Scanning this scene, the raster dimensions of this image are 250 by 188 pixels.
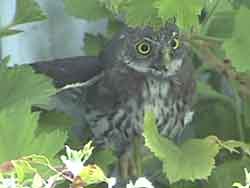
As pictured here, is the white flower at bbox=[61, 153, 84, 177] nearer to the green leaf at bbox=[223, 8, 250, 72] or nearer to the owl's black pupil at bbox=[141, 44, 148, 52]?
the green leaf at bbox=[223, 8, 250, 72]

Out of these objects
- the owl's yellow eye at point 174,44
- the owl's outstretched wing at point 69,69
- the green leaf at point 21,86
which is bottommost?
the owl's outstretched wing at point 69,69

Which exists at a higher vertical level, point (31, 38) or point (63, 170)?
point (63, 170)

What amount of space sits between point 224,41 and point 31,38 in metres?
0.37

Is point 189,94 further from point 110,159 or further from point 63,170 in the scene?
point 63,170

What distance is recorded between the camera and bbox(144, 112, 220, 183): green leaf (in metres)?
0.68

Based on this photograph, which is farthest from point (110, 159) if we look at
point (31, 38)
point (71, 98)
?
point (31, 38)

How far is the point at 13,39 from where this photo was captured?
106 cm

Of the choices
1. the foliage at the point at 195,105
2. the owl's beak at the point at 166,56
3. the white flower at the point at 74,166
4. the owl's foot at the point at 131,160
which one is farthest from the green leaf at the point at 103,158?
the white flower at the point at 74,166

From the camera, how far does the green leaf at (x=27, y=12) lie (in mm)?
765

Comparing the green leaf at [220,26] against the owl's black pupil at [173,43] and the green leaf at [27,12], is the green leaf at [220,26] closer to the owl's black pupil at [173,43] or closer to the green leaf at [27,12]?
the owl's black pupil at [173,43]

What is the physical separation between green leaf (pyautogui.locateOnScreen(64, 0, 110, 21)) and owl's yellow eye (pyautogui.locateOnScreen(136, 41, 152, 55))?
3.3 inches

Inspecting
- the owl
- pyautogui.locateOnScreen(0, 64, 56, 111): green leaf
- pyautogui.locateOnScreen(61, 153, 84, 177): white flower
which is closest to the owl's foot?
the owl

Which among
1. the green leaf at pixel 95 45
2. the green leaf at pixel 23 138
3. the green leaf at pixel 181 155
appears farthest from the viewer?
the green leaf at pixel 95 45

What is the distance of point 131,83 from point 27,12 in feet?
0.84
